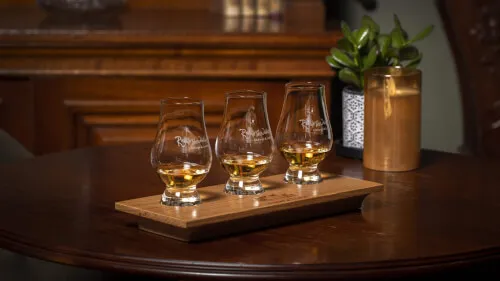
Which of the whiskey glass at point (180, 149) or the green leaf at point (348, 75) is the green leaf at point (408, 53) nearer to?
the green leaf at point (348, 75)

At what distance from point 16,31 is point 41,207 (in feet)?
4.45

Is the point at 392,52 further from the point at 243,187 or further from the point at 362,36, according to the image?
the point at 243,187

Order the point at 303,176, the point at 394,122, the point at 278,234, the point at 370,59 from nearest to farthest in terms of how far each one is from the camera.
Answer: the point at 278,234, the point at 303,176, the point at 394,122, the point at 370,59

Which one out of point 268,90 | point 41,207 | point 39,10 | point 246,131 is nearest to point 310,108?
point 246,131

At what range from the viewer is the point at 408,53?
1.98 metres

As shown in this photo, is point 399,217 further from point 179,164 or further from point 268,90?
point 268,90

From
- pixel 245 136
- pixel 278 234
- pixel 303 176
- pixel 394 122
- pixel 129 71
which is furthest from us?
pixel 129 71

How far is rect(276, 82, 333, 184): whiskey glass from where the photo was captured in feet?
5.22

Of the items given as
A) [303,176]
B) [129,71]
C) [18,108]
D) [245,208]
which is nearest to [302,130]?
[303,176]

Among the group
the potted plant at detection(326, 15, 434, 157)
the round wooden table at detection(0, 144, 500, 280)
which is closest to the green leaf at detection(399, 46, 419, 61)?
the potted plant at detection(326, 15, 434, 157)

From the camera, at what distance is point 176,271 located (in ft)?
3.98

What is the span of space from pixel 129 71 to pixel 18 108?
356mm

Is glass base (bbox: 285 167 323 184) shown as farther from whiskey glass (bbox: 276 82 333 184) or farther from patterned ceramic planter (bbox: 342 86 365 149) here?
patterned ceramic planter (bbox: 342 86 365 149)

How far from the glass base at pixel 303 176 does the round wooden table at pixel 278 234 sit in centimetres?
9
